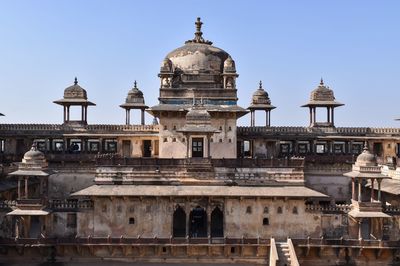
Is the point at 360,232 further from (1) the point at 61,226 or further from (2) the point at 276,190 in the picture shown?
(1) the point at 61,226

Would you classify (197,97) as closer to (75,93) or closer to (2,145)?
(75,93)

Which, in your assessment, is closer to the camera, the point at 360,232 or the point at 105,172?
the point at 360,232

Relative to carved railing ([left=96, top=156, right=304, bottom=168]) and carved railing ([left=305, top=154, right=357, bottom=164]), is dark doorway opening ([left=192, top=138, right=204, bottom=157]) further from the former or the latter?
carved railing ([left=305, top=154, right=357, bottom=164])

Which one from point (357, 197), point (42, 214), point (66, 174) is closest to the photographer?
point (42, 214)

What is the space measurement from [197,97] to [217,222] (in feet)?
30.6

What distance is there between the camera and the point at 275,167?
35.6 m

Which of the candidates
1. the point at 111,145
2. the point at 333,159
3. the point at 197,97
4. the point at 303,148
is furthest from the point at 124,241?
the point at 303,148

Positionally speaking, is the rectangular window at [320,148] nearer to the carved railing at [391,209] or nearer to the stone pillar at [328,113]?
the stone pillar at [328,113]

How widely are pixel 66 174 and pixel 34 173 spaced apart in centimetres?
812

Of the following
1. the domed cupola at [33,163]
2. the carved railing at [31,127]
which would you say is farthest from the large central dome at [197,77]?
the carved railing at [31,127]

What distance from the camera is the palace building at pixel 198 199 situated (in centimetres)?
3197

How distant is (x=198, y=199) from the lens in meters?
33.0

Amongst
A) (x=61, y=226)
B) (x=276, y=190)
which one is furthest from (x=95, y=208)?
(x=276, y=190)

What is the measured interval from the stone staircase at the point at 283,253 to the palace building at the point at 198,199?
0.11 metres
